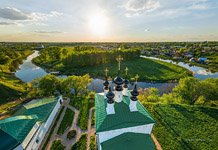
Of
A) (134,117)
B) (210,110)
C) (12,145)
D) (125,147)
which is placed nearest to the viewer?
(125,147)

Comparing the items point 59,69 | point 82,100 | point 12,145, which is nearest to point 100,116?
point 12,145

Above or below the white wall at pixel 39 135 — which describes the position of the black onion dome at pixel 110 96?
above

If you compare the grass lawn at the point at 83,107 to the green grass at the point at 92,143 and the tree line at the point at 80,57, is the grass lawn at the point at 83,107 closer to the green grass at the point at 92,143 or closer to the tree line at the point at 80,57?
the green grass at the point at 92,143

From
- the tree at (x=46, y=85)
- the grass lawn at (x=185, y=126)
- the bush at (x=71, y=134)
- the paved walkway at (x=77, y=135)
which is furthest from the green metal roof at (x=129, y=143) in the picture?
the tree at (x=46, y=85)

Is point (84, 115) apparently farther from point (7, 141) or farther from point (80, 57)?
point (80, 57)

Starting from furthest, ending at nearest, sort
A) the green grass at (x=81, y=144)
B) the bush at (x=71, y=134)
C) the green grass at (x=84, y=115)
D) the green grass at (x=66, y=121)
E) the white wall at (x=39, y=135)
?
the green grass at (x=84, y=115) → the green grass at (x=66, y=121) → the bush at (x=71, y=134) → the green grass at (x=81, y=144) → the white wall at (x=39, y=135)

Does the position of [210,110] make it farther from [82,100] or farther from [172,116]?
[82,100]

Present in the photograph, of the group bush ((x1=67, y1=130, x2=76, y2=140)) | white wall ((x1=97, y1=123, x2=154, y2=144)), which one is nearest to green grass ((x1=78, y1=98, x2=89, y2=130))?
bush ((x1=67, y1=130, x2=76, y2=140))
